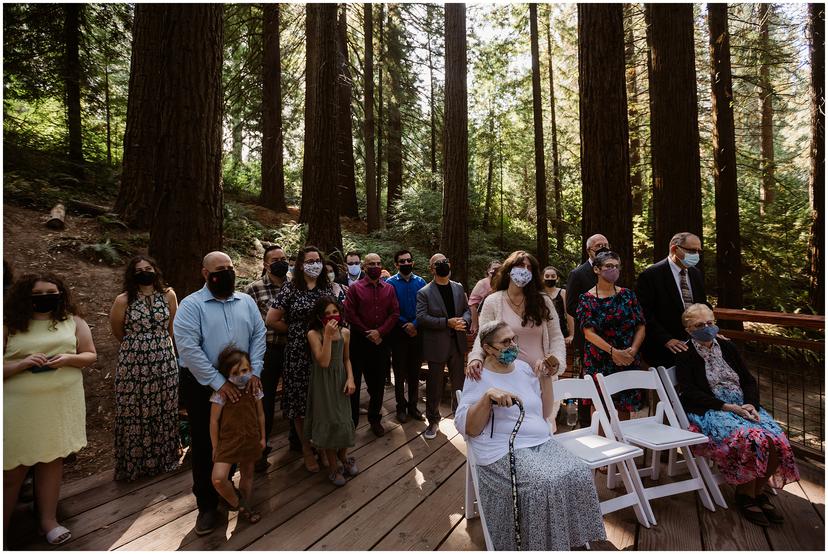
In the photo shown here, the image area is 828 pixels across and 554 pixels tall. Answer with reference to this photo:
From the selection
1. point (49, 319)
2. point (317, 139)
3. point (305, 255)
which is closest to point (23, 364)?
point (49, 319)

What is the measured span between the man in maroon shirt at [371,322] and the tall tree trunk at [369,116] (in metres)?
10.4

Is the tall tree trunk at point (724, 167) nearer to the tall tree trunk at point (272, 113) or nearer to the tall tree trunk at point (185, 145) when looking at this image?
the tall tree trunk at point (185, 145)

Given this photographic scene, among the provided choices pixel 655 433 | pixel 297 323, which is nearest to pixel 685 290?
→ pixel 655 433

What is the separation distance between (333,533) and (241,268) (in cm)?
730

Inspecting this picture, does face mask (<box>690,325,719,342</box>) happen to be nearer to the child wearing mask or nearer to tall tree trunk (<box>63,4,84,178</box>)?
the child wearing mask

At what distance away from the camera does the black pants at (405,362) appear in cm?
526

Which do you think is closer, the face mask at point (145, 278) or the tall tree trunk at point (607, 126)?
the face mask at point (145, 278)

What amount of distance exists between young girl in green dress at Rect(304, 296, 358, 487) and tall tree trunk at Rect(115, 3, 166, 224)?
6892 millimetres

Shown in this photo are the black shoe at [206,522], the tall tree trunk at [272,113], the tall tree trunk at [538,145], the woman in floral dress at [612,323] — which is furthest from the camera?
the tall tree trunk at [538,145]

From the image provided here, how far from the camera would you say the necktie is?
4.22 metres

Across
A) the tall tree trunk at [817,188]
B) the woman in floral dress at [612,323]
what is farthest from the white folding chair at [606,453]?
the tall tree trunk at [817,188]

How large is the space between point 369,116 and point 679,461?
13383mm

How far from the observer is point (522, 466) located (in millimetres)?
2764

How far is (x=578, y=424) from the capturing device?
5051 millimetres
